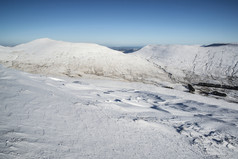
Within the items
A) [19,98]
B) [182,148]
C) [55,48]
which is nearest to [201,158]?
[182,148]

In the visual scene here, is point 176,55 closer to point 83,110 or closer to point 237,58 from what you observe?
point 237,58

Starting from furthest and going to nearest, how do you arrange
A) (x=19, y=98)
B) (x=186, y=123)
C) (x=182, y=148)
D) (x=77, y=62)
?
(x=77, y=62), (x=186, y=123), (x=19, y=98), (x=182, y=148)

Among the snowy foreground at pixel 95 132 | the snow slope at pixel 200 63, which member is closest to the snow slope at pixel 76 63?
the snow slope at pixel 200 63

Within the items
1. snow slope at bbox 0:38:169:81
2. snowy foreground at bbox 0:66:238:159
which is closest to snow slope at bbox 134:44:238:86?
snow slope at bbox 0:38:169:81

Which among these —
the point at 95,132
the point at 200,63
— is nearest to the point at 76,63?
the point at 95,132

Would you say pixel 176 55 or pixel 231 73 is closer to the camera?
pixel 231 73

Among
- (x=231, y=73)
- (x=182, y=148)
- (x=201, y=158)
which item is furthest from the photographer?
(x=231, y=73)

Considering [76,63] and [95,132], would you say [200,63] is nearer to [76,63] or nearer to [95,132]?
[76,63]
